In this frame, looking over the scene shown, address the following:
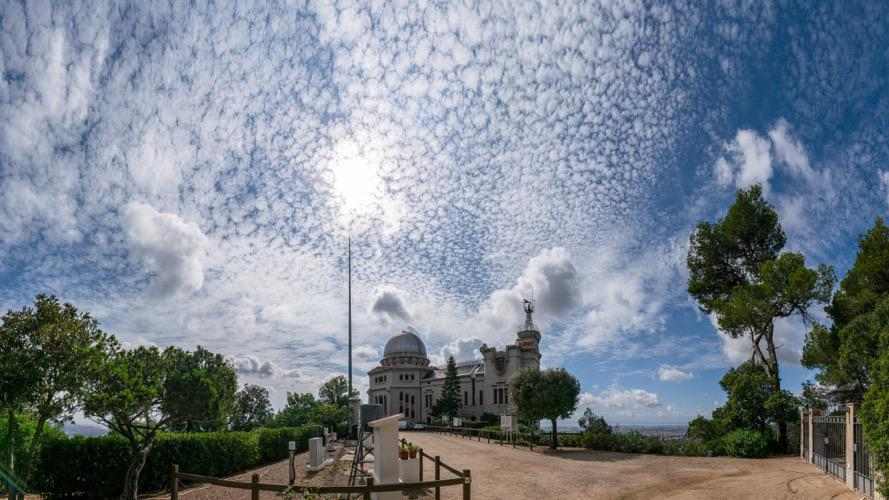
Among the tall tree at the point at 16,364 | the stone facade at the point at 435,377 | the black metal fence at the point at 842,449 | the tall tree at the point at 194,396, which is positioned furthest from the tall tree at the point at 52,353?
the stone facade at the point at 435,377

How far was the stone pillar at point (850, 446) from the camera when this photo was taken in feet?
44.0

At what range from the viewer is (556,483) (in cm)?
1584

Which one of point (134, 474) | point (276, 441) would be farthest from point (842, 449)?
point (276, 441)

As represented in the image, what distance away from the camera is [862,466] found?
12.8m

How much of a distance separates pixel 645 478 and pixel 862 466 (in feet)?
17.5

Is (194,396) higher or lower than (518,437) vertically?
higher

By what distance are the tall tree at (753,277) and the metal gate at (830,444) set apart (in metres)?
5.73

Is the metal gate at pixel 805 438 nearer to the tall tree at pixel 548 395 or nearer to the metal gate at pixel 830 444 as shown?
the metal gate at pixel 830 444

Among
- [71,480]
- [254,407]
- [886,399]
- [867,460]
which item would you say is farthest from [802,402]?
[254,407]

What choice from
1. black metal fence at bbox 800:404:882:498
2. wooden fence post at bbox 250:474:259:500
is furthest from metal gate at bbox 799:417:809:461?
wooden fence post at bbox 250:474:259:500

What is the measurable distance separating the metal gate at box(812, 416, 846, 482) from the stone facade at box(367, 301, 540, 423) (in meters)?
45.2

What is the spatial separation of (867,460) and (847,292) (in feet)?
45.3

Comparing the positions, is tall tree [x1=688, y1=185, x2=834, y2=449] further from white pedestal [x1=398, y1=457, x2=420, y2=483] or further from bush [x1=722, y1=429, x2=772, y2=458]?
white pedestal [x1=398, y1=457, x2=420, y2=483]

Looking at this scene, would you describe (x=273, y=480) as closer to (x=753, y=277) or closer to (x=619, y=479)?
(x=619, y=479)
